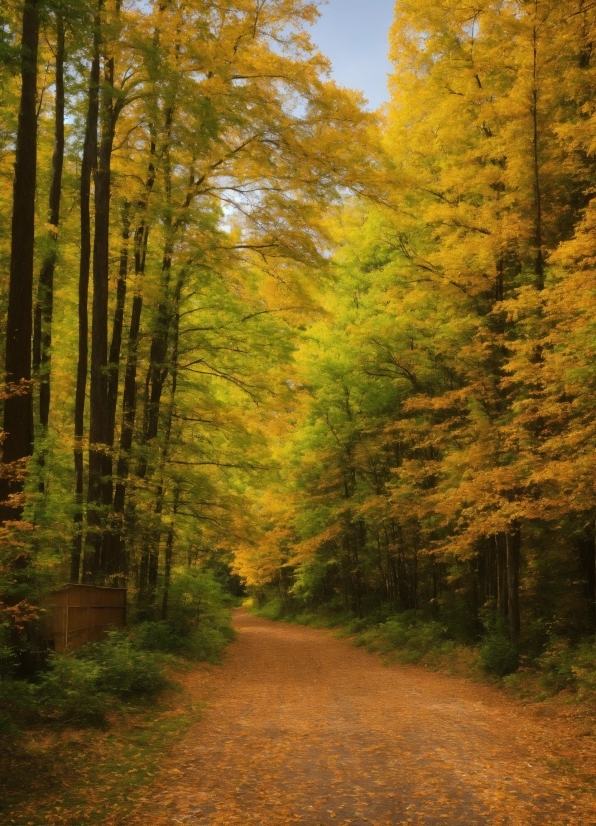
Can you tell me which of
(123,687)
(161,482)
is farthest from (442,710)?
(161,482)

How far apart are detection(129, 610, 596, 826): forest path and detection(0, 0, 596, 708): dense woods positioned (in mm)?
2317

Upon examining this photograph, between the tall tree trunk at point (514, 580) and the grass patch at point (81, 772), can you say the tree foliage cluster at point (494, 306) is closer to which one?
the tall tree trunk at point (514, 580)

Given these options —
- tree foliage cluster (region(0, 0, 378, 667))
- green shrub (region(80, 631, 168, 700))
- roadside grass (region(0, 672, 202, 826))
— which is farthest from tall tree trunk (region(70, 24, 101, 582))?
roadside grass (region(0, 672, 202, 826))

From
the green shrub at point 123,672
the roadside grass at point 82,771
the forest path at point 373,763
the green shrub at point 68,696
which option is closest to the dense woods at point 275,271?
the green shrub at point 68,696

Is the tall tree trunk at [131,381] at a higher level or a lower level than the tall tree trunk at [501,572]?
higher

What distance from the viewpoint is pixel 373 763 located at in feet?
19.8

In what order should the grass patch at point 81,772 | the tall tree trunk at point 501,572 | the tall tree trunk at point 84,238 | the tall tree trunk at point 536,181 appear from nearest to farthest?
1. the grass patch at point 81,772
2. the tall tree trunk at point 536,181
3. the tall tree trunk at point 84,238
4. the tall tree trunk at point 501,572

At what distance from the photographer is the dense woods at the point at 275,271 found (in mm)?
8789

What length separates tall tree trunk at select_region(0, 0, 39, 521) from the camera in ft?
21.9

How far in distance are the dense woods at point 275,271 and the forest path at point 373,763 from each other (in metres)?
2.32

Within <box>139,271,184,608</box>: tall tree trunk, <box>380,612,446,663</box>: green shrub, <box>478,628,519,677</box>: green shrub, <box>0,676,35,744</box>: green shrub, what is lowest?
<box>380,612,446,663</box>: green shrub

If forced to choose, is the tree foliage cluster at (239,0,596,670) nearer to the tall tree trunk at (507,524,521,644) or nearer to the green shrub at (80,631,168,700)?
the tall tree trunk at (507,524,521,644)

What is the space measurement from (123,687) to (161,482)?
5619 mm

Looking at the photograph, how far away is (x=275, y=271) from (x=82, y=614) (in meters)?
7.33
